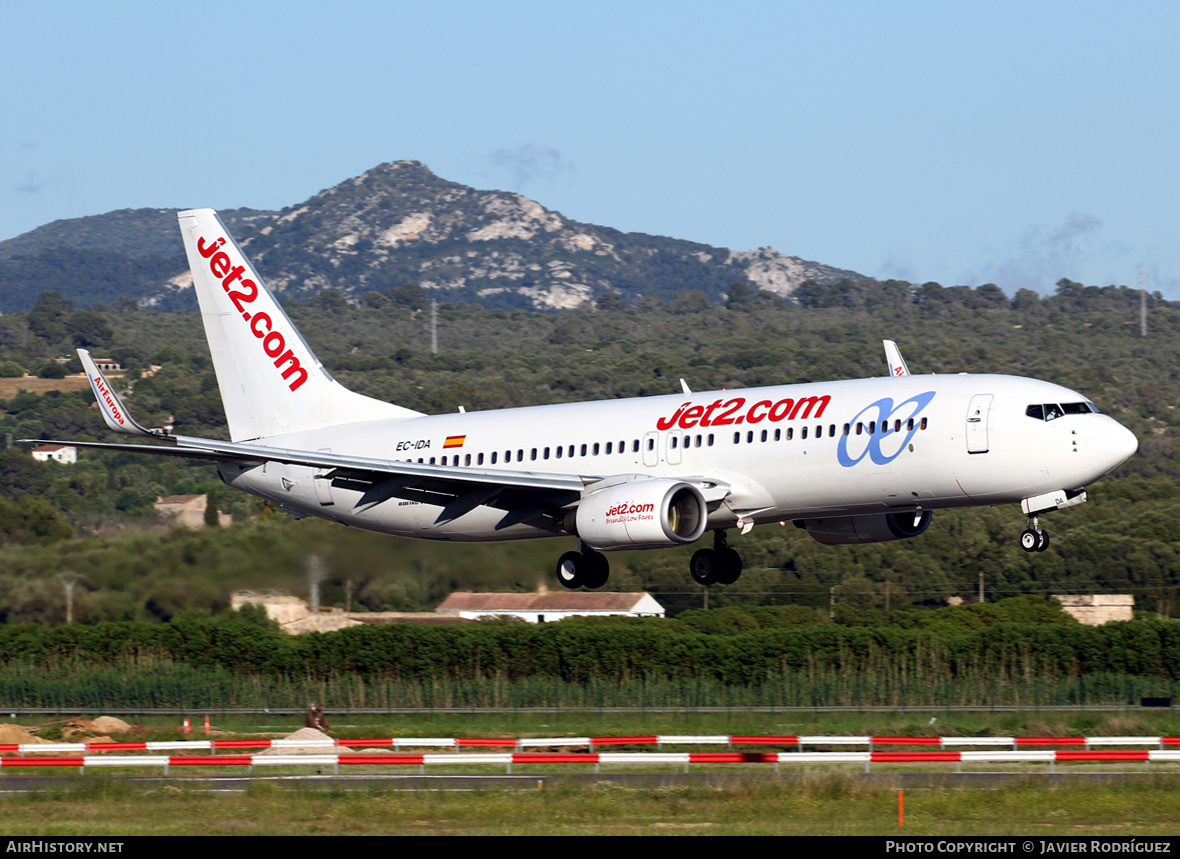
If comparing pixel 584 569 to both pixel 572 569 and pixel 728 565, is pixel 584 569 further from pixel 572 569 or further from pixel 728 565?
pixel 728 565

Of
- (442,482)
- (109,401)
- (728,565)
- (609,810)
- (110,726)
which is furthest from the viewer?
A: (110,726)

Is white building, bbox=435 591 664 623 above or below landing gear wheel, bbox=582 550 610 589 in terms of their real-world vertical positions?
above

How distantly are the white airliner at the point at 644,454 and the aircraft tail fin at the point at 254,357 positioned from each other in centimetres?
6

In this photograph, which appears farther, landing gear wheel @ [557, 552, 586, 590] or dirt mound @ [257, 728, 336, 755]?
landing gear wheel @ [557, 552, 586, 590]

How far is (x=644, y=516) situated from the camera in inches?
1432

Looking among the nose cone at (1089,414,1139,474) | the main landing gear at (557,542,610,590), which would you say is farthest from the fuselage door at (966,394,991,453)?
the main landing gear at (557,542,610,590)

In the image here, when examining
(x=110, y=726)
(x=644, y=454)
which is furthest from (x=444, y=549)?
(x=110, y=726)

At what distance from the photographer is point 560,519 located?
40.4m

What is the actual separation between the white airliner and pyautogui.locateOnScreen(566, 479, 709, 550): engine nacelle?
4cm

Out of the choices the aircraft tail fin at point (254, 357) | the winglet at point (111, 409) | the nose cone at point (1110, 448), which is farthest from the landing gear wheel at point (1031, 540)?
the winglet at point (111, 409)

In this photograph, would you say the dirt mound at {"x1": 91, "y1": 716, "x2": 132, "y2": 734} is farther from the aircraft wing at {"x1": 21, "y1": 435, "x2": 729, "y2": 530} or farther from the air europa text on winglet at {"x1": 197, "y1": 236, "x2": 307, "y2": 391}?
the air europa text on winglet at {"x1": 197, "y1": 236, "x2": 307, "y2": 391}

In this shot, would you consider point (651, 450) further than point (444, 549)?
No

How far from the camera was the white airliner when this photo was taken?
3450cm

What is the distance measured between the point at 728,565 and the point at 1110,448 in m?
10.9
